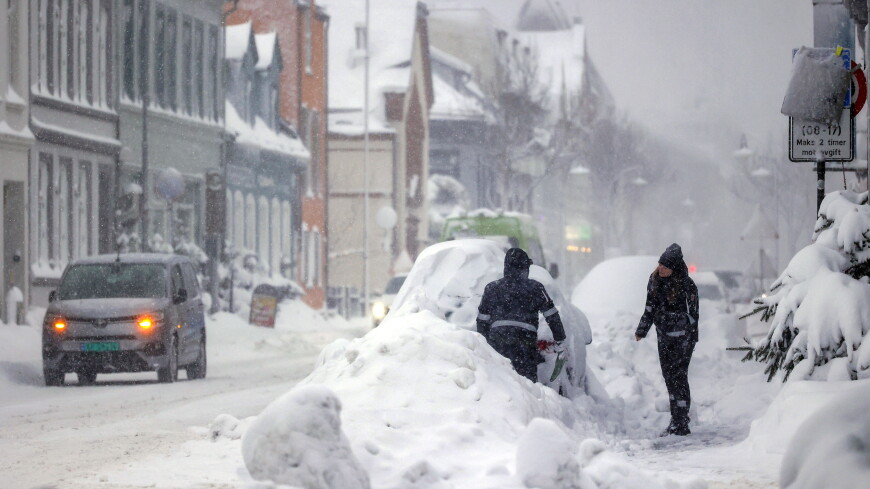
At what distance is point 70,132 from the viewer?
35438 millimetres

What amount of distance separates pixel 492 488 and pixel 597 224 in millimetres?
104540

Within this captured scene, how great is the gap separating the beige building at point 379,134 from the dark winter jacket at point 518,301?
51.7m

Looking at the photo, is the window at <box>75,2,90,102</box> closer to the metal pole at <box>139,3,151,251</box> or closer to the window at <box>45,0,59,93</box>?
the metal pole at <box>139,3,151,251</box>

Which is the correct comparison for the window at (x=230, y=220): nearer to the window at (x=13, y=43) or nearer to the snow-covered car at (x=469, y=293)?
the window at (x=13, y=43)

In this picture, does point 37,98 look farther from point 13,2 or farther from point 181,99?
point 181,99

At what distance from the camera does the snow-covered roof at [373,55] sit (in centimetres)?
7100

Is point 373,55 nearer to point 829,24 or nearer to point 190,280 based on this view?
point 190,280

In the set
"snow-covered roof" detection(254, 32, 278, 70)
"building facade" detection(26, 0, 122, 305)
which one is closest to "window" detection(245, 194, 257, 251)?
"snow-covered roof" detection(254, 32, 278, 70)

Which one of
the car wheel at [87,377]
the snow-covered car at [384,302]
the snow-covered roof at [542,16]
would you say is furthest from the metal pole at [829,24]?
the snow-covered roof at [542,16]

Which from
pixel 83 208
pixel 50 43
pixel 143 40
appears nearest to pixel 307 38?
pixel 143 40

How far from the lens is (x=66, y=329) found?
69.4ft

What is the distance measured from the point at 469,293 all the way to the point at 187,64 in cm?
3074

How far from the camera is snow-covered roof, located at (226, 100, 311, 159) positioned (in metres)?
50.5

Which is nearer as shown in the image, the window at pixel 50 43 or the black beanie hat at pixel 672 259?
the black beanie hat at pixel 672 259
